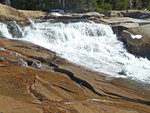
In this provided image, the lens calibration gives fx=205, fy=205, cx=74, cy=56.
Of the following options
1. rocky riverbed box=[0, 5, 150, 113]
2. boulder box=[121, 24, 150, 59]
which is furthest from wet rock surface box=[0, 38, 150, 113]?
boulder box=[121, 24, 150, 59]

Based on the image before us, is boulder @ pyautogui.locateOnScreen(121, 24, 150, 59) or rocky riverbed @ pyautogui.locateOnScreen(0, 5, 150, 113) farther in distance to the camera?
boulder @ pyautogui.locateOnScreen(121, 24, 150, 59)

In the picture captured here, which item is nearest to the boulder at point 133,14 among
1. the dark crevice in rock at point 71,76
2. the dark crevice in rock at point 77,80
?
the dark crevice in rock at point 71,76

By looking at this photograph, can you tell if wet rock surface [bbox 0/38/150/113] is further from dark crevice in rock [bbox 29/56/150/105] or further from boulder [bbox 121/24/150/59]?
boulder [bbox 121/24/150/59]

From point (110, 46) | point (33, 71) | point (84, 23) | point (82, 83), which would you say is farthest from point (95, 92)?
point (84, 23)

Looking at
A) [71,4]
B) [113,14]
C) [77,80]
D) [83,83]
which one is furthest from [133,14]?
[83,83]

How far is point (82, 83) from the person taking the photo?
686 centimetres

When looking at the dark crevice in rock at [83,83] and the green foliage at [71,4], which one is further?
the green foliage at [71,4]

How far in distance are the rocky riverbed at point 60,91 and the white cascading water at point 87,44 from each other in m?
2.19

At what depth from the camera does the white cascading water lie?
10.7 m

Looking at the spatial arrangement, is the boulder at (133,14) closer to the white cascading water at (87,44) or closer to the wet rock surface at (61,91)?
the white cascading water at (87,44)

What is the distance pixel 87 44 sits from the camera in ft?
44.7

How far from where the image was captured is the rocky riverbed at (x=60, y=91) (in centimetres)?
502

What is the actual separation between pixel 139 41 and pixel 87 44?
3.34 m

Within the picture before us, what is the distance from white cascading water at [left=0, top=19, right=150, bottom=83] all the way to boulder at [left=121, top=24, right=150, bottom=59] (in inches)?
18.4
